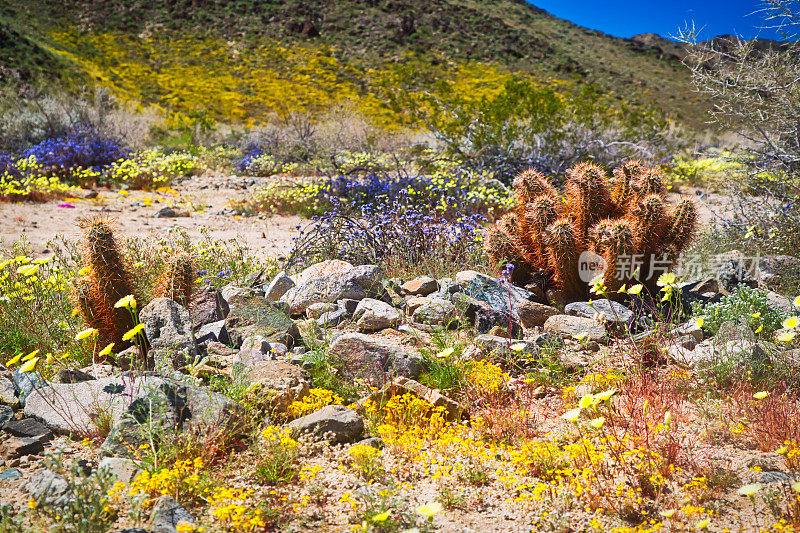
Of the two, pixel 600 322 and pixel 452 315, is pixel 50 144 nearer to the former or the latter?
pixel 452 315

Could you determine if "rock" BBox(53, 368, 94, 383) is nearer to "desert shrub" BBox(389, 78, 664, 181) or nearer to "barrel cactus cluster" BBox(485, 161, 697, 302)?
Answer: "barrel cactus cluster" BBox(485, 161, 697, 302)

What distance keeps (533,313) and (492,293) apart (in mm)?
340

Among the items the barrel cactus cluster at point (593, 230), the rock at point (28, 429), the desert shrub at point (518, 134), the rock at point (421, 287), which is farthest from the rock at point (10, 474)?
the desert shrub at point (518, 134)

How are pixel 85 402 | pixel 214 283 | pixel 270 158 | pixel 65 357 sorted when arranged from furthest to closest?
pixel 270 158 → pixel 214 283 → pixel 65 357 → pixel 85 402

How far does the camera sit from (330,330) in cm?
365

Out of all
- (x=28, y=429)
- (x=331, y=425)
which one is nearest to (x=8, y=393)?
(x=28, y=429)

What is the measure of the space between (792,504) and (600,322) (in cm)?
167

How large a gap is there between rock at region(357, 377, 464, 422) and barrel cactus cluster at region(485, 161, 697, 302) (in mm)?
1665

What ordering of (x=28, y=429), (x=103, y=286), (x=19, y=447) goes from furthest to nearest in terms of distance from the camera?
(x=103, y=286) → (x=28, y=429) → (x=19, y=447)

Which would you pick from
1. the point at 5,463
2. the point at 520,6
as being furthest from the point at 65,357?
the point at 520,6

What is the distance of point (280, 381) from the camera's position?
2.91 meters

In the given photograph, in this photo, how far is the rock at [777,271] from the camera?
4648mm

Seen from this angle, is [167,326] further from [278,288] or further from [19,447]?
[278,288]

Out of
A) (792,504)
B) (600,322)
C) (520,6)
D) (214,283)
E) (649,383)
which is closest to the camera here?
(792,504)
